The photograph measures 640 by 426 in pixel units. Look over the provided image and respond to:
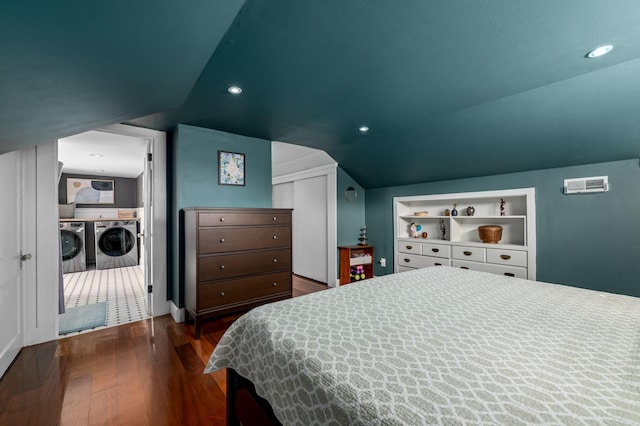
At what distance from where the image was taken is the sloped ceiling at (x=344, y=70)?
97 centimetres

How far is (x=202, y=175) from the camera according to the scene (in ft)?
9.66

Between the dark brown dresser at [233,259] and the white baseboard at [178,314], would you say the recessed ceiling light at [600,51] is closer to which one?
the dark brown dresser at [233,259]

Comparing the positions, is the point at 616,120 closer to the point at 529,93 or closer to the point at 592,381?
the point at 529,93

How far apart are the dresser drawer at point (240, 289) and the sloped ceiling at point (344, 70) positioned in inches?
62.6

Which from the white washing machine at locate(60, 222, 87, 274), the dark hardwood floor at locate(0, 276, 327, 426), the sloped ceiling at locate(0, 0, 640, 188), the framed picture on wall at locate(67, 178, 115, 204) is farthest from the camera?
the framed picture on wall at locate(67, 178, 115, 204)

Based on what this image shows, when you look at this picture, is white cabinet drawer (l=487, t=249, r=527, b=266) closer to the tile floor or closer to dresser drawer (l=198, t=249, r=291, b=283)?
dresser drawer (l=198, t=249, r=291, b=283)

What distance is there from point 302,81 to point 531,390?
197 centimetres

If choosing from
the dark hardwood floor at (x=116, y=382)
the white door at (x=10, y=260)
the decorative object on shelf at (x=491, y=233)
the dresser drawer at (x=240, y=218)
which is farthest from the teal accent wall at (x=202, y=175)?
the decorative object on shelf at (x=491, y=233)

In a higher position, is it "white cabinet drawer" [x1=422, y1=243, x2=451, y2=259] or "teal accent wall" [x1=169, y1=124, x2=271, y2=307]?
"teal accent wall" [x1=169, y1=124, x2=271, y2=307]

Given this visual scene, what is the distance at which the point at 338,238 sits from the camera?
425cm

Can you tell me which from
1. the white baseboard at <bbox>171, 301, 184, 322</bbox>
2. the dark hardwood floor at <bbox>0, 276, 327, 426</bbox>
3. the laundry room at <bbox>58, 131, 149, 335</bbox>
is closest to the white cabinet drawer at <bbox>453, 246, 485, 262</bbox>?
the dark hardwood floor at <bbox>0, 276, 327, 426</bbox>

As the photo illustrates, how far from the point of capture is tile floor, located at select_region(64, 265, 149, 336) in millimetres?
3017

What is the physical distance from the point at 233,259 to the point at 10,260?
1.60 meters

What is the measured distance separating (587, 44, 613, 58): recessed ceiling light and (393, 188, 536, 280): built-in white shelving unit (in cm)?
166
